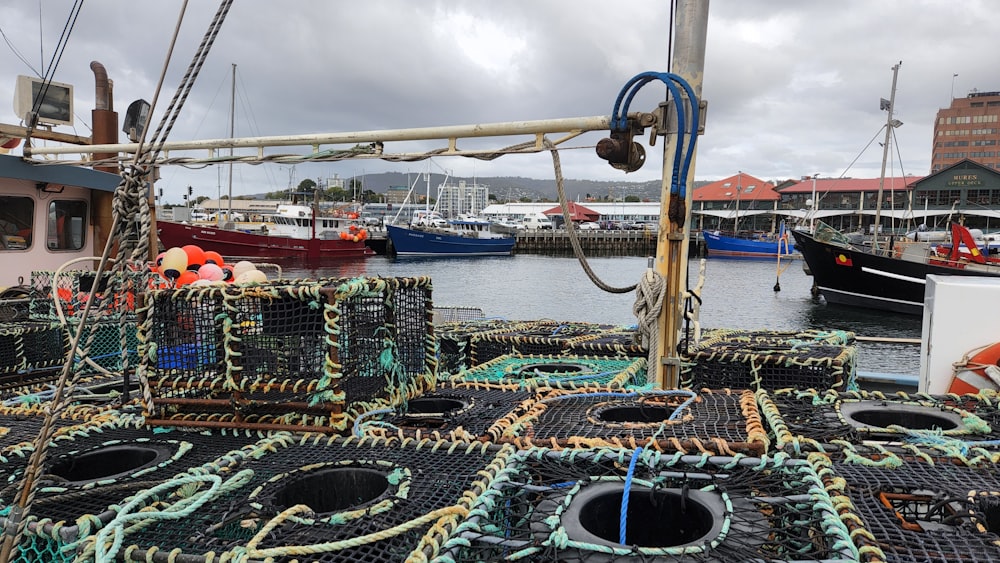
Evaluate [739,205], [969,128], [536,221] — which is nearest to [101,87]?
[739,205]

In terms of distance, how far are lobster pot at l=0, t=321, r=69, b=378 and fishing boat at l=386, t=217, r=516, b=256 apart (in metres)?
48.2

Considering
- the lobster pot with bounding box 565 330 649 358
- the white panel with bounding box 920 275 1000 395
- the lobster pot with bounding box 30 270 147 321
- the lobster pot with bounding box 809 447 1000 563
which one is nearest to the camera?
the lobster pot with bounding box 809 447 1000 563

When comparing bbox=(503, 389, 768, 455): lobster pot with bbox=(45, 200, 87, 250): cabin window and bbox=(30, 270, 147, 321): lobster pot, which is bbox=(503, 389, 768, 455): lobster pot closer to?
bbox=(30, 270, 147, 321): lobster pot

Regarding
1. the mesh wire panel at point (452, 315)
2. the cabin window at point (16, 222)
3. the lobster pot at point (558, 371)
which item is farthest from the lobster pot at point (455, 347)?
the cabin window at point (16, 222)

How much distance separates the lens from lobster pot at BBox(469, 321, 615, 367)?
6125 mm

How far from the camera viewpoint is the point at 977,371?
4.22 meters

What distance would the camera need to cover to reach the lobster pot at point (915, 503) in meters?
1.90

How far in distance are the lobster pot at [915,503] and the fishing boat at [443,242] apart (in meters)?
52.5

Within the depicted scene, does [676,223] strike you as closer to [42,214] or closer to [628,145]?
[628,145]

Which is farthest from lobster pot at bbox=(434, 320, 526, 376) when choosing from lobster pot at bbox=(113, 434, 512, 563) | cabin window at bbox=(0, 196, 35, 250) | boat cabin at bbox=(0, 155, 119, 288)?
cabin window at bbox=(0, 196, 35, 250)

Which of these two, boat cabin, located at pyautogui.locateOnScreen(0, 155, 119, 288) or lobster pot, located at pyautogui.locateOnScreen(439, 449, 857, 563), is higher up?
boat cabin, located at pyautogui.locateOnScreen(0, 155, 119, 288)

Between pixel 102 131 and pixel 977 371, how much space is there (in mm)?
11886

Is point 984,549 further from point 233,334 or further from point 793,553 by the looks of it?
point 233,334

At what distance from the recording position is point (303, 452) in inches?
115
